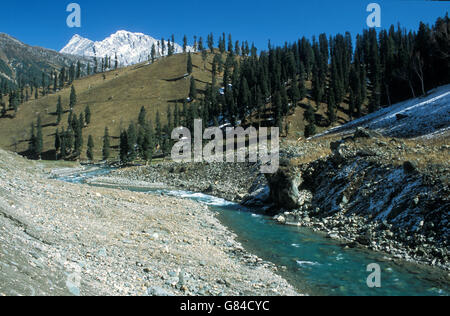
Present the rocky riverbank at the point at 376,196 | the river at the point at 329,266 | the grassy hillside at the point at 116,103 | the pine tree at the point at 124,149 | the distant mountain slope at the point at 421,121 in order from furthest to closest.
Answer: the grassy hillside at the point at 116,103, the pine tree at the point at 124,149, the distant mountain slope at the point at 421,121, the rocky riverbank at the point at 376,196, the river at the point at 329,266

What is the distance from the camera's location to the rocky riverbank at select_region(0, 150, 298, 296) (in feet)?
24.0

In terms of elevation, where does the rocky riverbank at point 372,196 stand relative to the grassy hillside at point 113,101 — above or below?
below

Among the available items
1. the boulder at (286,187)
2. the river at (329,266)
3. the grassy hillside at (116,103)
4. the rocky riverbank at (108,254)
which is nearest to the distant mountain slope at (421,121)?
the boulder at (286,187)

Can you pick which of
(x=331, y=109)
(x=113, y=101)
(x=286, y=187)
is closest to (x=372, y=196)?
(x=286, y=187)

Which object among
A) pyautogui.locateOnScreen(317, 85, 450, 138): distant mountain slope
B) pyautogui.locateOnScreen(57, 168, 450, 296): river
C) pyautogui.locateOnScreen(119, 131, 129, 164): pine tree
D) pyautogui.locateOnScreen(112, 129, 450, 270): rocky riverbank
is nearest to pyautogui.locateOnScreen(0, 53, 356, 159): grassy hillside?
pyautogui.locateOnScreen(119, 131, 129, 164): pine tree

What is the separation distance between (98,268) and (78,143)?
358 feet

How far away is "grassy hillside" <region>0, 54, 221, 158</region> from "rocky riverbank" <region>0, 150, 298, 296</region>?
95.0m

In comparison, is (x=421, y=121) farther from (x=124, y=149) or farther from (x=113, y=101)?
(x=113, y=101)

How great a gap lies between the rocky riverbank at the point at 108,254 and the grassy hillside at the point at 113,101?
95.0 m

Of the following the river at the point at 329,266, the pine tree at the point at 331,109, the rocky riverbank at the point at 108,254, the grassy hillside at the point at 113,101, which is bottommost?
the river at the point at 329,266

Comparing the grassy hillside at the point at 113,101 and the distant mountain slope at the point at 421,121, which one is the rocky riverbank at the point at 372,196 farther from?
the grassy hillside at the point at 113,101

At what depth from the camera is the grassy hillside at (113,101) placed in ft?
412

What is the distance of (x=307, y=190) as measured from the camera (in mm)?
26219
